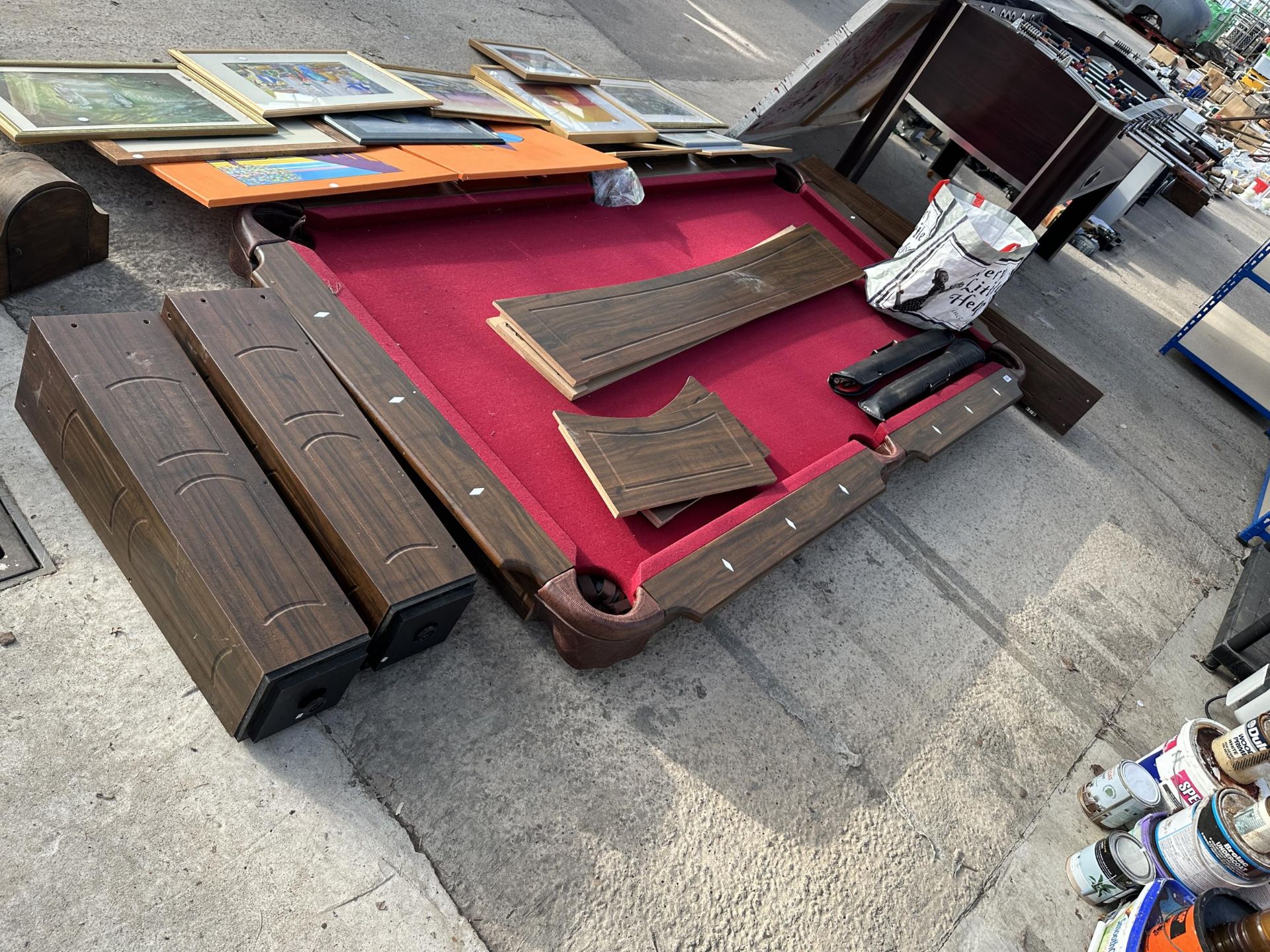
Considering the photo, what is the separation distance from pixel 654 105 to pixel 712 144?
531 mm

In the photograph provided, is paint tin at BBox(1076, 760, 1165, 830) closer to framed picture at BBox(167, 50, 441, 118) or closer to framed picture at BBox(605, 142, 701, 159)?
framed picture at BBox(605, 142, 701, 159)

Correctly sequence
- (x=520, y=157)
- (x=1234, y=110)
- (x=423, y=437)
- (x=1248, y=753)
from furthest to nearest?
(x=1234, y=110), (x=520, y=157), (x=1248, y=753), (x=423, y=437)

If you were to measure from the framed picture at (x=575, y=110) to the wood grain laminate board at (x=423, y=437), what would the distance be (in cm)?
206

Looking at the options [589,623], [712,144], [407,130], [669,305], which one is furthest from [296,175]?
[712,144]

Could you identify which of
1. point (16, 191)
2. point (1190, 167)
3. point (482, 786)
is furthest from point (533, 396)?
point (1190, 167)

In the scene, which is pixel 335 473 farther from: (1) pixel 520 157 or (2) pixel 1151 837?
(2) pixel 1151 837

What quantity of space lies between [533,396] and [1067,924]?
2484 mm

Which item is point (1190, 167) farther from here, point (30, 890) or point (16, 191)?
point (30, 890)

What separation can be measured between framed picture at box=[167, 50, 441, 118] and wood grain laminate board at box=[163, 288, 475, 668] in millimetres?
1337

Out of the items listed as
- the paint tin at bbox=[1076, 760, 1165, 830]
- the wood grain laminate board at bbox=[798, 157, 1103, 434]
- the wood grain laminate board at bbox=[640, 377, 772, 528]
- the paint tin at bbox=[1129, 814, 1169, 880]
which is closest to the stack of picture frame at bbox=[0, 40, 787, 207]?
the wood grain laminate board at bbox=[798, 157, 1103, 434]

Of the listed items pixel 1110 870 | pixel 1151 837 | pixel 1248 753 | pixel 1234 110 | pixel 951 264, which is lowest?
pixel 1110 870

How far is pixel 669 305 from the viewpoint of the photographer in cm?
354

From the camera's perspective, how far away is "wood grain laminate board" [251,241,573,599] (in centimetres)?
236

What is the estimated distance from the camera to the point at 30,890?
5.56 ft
